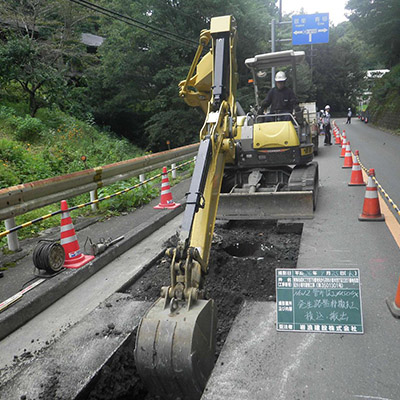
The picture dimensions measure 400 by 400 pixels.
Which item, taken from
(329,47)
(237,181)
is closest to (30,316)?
(237,181)

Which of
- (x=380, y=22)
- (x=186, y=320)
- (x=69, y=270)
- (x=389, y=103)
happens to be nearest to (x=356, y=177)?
(x=69, y=270)

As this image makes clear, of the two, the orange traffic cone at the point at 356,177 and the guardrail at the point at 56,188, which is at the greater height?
the guardrail at the point at 56,188

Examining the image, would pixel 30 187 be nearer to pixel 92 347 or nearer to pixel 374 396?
pixel 92 347

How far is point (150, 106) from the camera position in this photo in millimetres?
22703

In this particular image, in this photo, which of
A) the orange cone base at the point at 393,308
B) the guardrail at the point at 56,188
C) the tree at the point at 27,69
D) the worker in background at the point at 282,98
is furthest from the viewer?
the tree at the point at 27,69

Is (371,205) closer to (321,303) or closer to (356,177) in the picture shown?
(356,177)

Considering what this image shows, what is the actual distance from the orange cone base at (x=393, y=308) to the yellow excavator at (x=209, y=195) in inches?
70.3

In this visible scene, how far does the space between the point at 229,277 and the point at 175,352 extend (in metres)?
2.41

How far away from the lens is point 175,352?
8.95 ft

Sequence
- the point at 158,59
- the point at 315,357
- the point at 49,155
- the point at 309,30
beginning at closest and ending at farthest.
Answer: the point at 315,357, the point at 49,155, the point at 158,59, the point at 309,30

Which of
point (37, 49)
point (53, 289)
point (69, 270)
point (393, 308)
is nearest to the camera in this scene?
point (393, 308)

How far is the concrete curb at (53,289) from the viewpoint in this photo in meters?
3.96

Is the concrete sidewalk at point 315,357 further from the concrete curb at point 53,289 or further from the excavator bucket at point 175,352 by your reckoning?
the concrete curb at point 53,289

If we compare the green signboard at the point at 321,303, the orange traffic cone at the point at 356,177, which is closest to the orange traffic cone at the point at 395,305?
the green signboard at the point at 321,303
